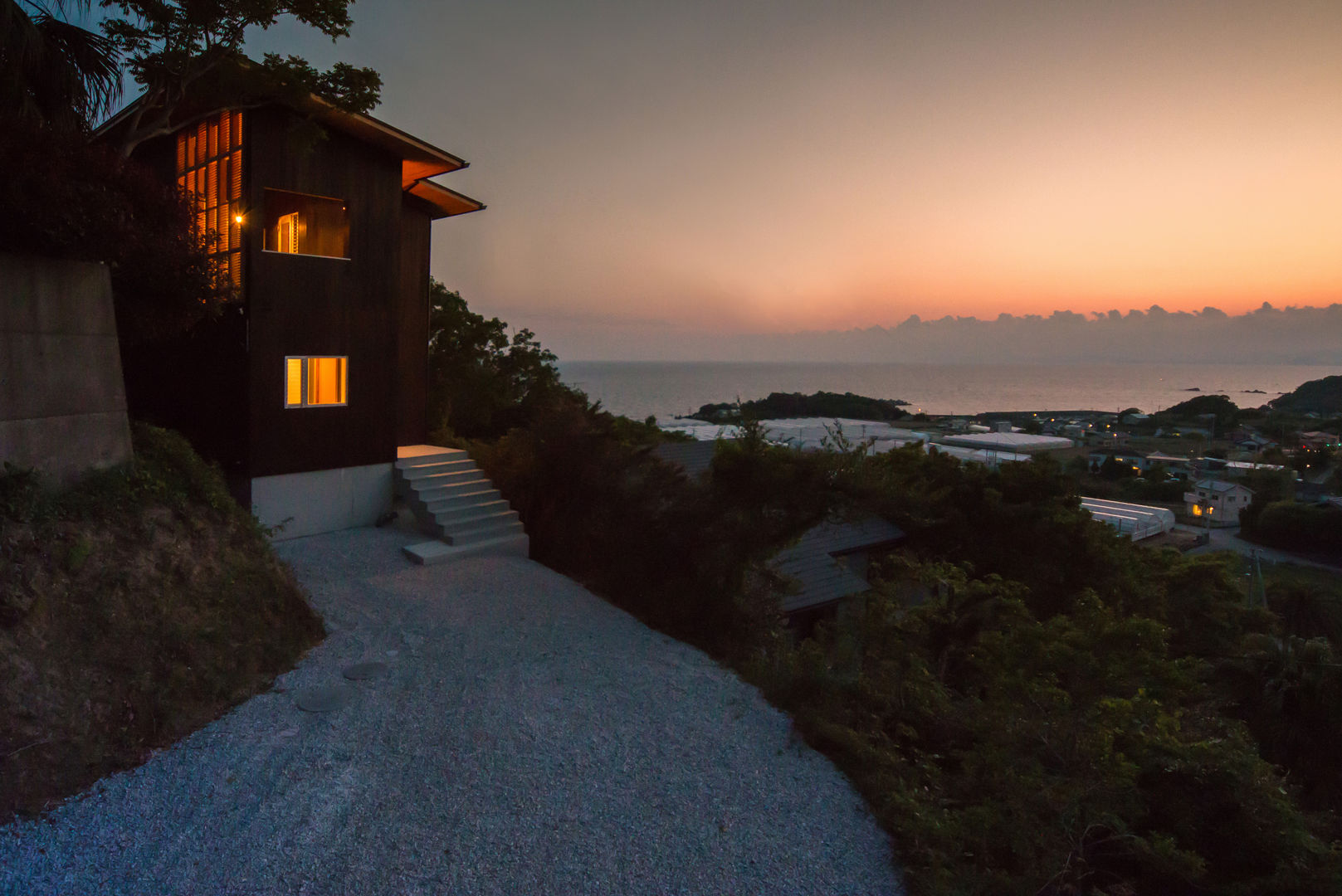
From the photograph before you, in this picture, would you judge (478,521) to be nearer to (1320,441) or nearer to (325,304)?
(325,304)

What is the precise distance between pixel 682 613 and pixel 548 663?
7.74ft

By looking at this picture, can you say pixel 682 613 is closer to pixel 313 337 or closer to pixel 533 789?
pixel 533 789

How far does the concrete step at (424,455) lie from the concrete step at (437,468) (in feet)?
0.22

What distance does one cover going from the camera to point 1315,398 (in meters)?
96.7

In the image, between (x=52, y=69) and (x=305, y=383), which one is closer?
(x=52, y=69)

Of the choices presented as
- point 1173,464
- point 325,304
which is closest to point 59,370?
point 325,304

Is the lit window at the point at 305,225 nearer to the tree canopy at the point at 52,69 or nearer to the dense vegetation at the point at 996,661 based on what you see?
the tree canopy at the point at 52,69

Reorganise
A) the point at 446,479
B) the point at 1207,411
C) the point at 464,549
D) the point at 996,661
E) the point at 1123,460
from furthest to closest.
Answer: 1. the point at 1207,411
2. the point at 1123,460
3. the point at 446,479
4. the point at 464,549
5. the point at 996,661

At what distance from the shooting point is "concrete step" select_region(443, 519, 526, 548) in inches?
416

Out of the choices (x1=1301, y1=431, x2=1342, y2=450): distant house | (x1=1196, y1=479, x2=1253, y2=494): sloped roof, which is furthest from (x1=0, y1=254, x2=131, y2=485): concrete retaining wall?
(x1=1301, y1=431, x2=1342, y2=450): distant house

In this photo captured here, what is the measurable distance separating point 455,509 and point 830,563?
7575 mm

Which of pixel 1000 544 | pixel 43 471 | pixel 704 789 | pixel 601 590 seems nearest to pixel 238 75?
pixel 43 471

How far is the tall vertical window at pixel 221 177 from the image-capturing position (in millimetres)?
9961

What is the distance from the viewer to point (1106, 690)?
20.4ft
